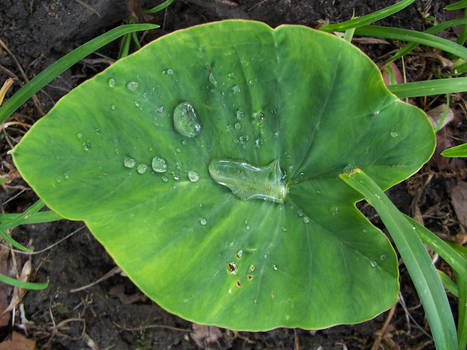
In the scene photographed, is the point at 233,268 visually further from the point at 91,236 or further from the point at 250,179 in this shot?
the point at 91,236

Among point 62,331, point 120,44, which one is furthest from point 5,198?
point 120,44

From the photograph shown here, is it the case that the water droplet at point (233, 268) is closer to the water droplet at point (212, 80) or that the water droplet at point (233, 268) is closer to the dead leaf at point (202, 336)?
the water droplet at point (212, 80)

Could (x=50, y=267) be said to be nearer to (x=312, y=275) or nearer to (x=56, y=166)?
Result: (x=56, y=166)

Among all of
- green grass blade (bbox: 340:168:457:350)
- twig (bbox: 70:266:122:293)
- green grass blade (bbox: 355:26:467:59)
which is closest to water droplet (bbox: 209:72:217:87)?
green grass blade (bbox: 340:168:457:350)

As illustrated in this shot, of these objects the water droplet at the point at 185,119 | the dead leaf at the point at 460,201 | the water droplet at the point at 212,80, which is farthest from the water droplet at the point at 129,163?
the dead leaf at the point at 460,201

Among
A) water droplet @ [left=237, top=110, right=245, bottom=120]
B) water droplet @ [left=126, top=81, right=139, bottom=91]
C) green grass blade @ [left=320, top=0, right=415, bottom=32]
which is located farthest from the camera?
green grass blade @ [left=320, top=0, right=415, bottom=32]

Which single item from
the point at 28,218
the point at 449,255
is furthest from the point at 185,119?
the point at 449,255

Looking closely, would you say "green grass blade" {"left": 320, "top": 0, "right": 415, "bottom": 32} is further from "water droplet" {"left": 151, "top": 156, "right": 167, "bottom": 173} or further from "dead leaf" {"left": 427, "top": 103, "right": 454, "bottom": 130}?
"water droplet" {"left": 151, "top": 156, "right": 167, "bottom": 173}

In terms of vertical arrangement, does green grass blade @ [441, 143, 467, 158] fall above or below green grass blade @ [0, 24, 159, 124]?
below
